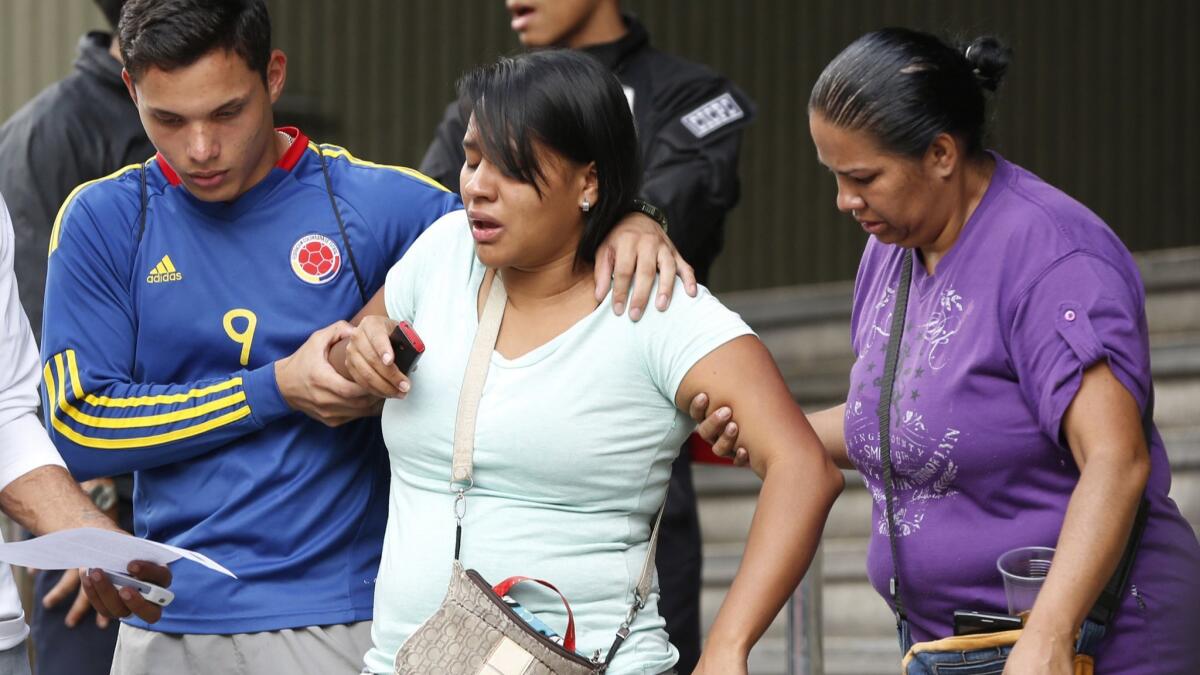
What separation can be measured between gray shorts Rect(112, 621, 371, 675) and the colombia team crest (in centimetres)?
57

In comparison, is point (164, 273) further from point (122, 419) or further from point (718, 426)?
point (718, 426)

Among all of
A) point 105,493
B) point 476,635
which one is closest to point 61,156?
point 105,493

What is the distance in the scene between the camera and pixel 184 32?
285 cm

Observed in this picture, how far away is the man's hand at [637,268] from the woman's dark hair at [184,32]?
2.49ft

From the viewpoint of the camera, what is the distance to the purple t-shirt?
2.50 meters

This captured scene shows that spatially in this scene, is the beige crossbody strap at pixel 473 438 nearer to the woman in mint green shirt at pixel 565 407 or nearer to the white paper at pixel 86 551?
the woman in mint green shirt at pixel 565 407

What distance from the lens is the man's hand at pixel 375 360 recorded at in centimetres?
252

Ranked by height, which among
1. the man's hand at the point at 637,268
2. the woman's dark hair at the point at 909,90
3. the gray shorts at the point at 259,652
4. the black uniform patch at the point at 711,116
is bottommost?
the gray shorts at the point at 259,652

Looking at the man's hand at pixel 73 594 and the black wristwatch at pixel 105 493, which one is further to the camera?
the black wristwatch at pixel 105 493

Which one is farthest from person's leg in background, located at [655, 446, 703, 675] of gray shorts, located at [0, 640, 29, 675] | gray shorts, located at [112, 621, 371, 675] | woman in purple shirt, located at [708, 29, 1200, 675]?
gray shorts, located at [0, 640, 29, 675]

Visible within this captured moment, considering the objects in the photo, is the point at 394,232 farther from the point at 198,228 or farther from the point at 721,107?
the point at 721,107

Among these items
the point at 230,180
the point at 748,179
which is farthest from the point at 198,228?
the point at 748,179

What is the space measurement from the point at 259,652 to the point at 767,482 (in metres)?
0.89

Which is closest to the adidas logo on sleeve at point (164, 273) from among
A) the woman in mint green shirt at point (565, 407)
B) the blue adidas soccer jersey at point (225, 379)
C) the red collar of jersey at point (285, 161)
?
the blue adidas soccer jersey at point (225, 379)
